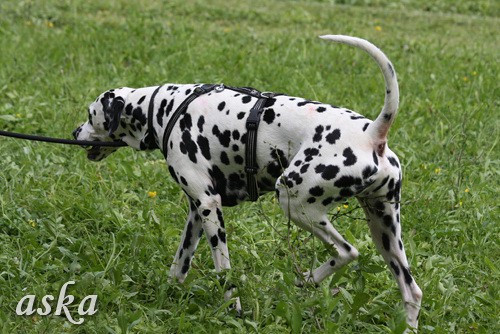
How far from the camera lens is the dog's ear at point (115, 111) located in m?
5.06

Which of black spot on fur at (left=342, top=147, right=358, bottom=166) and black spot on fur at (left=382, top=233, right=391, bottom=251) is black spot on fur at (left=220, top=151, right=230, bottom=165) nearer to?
black spot on fur at (left=342, top=147, right=358, bottom=166)

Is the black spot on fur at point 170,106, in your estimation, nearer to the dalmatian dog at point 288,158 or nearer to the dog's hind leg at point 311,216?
the dalmatian dog at point 288,158

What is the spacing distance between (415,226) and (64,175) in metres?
2.42

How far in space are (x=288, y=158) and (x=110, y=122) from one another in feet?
3.75

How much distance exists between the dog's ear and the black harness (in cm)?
19

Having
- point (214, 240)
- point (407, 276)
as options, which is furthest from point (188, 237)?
point (407, 276)

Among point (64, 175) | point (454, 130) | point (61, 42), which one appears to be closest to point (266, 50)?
point (61, 42)

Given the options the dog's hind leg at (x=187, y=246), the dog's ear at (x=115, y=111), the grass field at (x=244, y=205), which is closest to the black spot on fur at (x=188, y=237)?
the dog's hind leg at (x=187, y=246)

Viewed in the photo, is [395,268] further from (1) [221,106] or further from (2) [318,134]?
(1) [221,106]

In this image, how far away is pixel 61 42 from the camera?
9062 millimetres

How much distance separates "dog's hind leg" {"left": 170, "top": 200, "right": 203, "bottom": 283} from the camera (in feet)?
16.7

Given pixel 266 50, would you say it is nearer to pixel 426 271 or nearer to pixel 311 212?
pixel 426 271

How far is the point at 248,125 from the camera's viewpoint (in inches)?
182

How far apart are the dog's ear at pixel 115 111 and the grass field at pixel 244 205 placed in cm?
72
